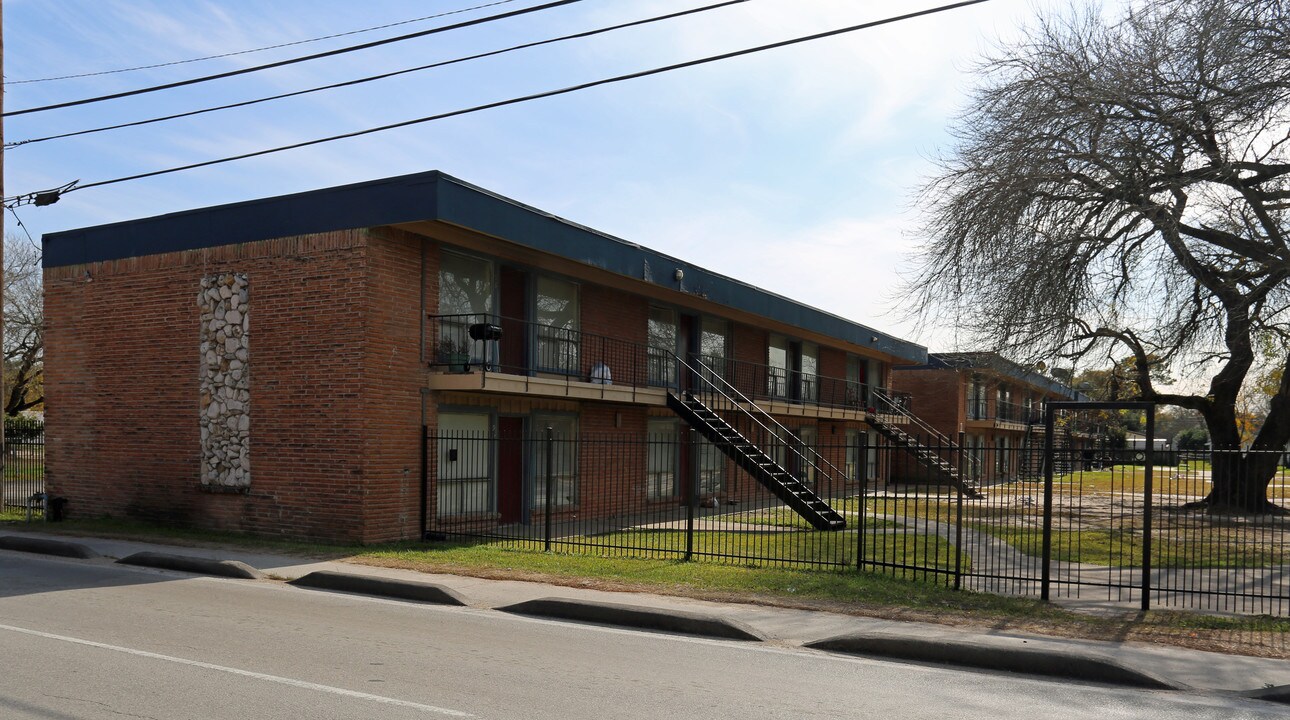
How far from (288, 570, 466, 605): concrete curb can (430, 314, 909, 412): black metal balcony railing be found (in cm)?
524

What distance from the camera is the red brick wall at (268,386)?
609 inches

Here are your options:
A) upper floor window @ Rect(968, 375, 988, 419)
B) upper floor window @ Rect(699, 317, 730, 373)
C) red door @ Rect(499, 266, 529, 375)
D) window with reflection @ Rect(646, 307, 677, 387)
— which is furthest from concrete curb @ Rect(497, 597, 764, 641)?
upper floor window @ Rect(968, 375, 988, 419)

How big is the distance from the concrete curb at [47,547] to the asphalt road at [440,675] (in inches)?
179

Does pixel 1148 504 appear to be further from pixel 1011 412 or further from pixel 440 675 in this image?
pixel 1011 412

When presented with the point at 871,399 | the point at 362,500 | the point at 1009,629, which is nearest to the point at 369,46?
the point at 362,500

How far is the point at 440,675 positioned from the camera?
283 inches

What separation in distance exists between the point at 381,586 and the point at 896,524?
8.80 m

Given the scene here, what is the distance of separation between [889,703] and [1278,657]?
4315 mm

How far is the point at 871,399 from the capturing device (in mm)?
38594

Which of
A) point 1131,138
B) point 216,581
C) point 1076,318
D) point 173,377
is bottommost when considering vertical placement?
point 216,581

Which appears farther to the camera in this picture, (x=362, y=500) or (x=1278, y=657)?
(x=362, y=500)

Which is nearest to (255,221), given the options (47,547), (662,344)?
(47,547)

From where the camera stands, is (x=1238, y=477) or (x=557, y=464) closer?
(x=1238, y=477)

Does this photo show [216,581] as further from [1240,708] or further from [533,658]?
[1240,708]
